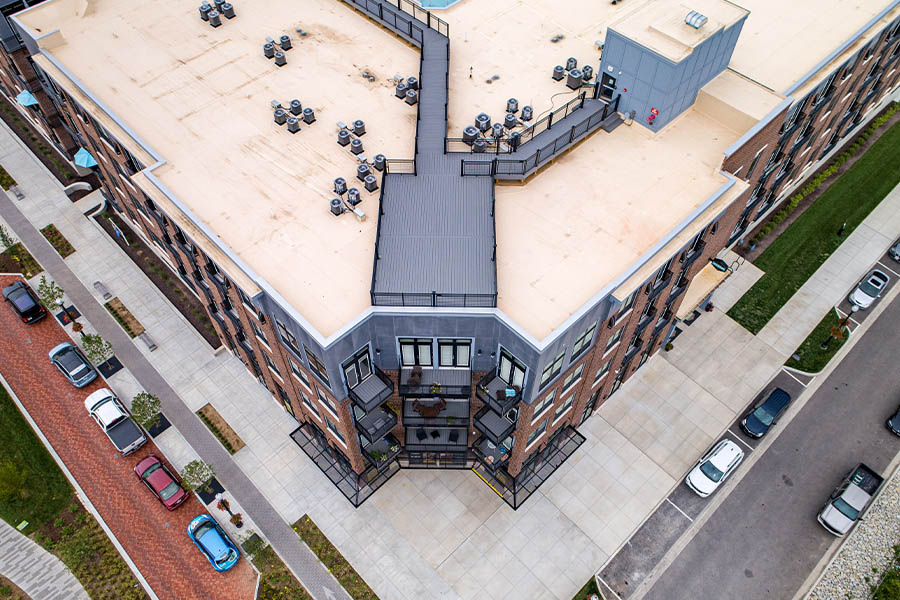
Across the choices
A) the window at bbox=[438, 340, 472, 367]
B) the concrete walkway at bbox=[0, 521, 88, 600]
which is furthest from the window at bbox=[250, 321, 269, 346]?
the concrete walkway at bbox=[0, 521, 88, 600]

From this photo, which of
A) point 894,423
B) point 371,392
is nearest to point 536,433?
point 371,392

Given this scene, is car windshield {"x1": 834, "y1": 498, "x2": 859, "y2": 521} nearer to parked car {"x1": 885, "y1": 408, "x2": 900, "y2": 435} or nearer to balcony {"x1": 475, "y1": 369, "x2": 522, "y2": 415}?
parked car {"x1": 885, "y1": 408, "x2": 900, "y2": 435}

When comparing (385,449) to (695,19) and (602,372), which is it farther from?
(695,19)

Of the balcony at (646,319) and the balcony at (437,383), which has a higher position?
the balcony at (437,383)

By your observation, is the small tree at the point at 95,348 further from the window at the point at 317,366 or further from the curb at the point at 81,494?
the window at the point at 317,366

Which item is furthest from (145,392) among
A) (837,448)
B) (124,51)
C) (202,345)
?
(837,448)

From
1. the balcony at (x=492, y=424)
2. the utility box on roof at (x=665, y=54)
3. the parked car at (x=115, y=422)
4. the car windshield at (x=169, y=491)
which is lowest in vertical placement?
the car windshield at (x=169, y=491)

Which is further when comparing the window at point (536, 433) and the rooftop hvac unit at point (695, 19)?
the window at point (536, 433)

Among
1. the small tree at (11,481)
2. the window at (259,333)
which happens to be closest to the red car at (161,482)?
the small tree at (11,481)
